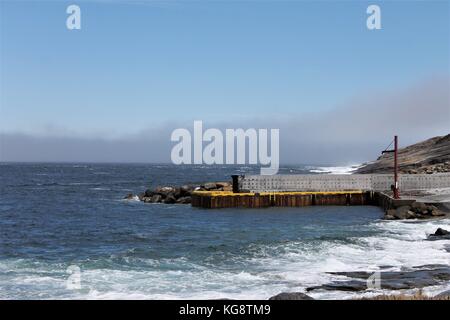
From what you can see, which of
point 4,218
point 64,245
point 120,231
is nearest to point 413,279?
point 64,245

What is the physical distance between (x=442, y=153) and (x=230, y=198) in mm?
56619

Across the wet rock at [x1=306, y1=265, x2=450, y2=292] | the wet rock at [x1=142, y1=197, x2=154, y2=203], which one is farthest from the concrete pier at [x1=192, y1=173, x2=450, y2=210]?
the wet rock at [x1=306, y1=265, x2=450, y2=292]

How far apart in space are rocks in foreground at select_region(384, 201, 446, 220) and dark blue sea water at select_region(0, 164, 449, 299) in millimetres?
1825

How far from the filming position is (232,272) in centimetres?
2136

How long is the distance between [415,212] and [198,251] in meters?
19.6

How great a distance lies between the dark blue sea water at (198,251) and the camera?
18.9 m

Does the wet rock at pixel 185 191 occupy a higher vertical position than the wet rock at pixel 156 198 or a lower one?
higher

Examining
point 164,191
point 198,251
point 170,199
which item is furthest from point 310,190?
point 198,251

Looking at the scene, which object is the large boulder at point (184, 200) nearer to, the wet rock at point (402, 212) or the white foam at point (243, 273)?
the wet rock at point (402, 212)

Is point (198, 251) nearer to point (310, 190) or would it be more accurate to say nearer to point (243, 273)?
point (243, 273)

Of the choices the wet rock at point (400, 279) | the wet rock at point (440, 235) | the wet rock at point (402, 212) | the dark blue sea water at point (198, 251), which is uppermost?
the wet rock at point (402, 212)

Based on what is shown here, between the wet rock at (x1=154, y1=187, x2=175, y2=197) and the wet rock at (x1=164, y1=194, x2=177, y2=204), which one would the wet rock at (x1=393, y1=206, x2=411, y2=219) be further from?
the wet rock at (x1=154, y1=187, x2=175, y2=197)

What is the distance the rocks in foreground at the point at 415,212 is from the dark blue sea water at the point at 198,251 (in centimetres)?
182

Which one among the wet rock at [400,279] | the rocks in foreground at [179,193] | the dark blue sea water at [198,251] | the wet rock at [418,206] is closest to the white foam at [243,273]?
the dark blue sea water at [198,251]
